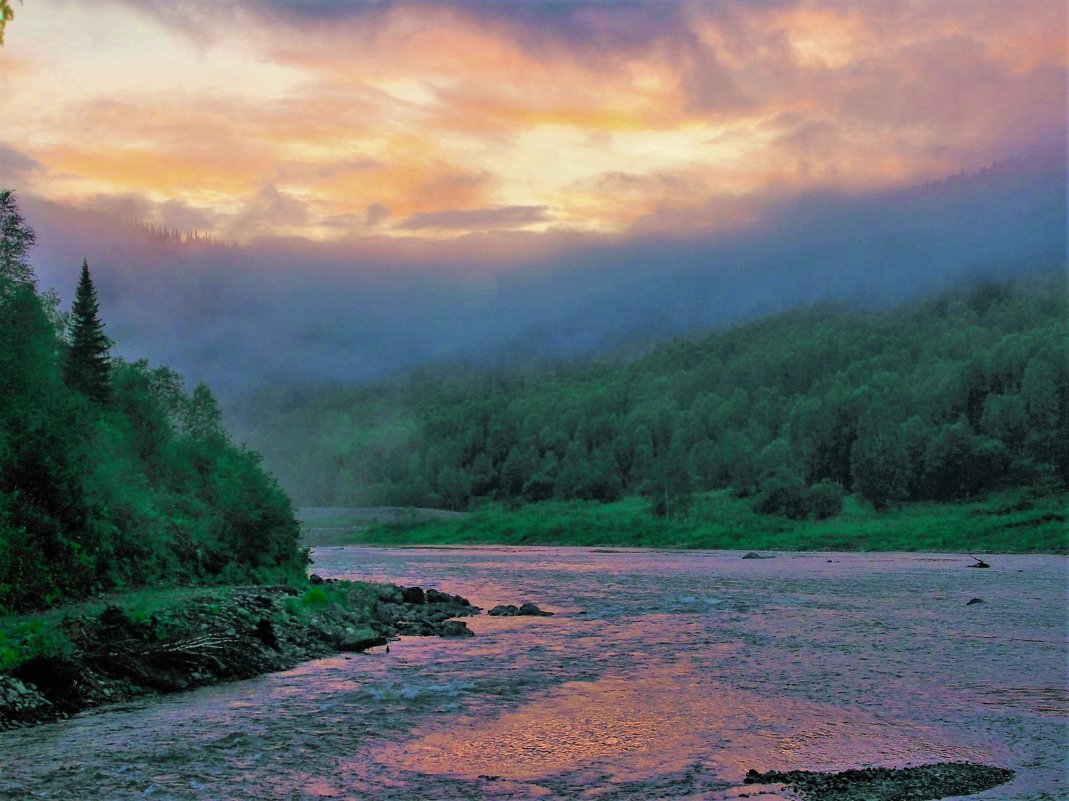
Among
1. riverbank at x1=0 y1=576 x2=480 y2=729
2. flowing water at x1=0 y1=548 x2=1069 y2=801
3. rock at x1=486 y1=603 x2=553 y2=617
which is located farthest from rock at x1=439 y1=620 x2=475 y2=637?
rock at x1=486 y1=603 x2=553 y2=617

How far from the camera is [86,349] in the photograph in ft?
240

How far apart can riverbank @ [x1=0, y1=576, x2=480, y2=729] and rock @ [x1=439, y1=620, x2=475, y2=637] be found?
8cm

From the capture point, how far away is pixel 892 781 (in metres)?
19.2

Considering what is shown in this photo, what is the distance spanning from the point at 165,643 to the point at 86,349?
48138 mm

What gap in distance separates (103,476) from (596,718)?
104 ft

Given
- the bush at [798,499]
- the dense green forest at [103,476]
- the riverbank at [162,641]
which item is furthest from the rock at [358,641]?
the bush at [798,499]

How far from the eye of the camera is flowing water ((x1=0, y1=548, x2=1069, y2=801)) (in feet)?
65.2

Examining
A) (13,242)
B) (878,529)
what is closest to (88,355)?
(13,242)

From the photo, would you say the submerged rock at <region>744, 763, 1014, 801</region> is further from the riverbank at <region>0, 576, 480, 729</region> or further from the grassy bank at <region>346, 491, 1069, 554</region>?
the grassy bank at <region>346, 491, 1069, 554</region>

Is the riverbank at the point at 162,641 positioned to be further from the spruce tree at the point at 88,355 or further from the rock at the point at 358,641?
the spruce tree at the point at 88,355

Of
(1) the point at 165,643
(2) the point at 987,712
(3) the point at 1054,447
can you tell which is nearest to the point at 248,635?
(1) the point at 165,643

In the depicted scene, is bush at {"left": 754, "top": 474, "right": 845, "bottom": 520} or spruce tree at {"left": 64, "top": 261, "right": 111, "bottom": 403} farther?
bush at {"left": 754, "top": 474, "right": 845, "bottom": 520}

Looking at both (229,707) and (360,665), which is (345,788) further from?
(360,665)

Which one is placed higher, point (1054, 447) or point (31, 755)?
point (1054, 447)
